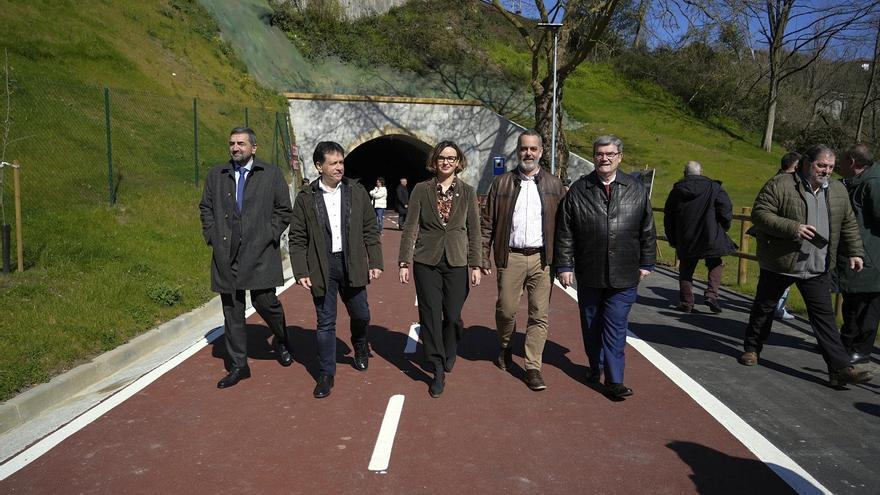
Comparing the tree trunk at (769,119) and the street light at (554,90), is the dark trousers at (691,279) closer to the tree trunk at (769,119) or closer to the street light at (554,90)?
the street light at (554,90)

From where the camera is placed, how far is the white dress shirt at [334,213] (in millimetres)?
5133

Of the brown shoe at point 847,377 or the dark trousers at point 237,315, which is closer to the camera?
the brown shoe at point 847,377

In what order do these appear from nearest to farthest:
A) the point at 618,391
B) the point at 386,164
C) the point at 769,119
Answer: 1. the point at 618,391
2. the point at 769,119
3. the point at 386,164

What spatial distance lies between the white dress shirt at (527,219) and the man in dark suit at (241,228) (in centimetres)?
191

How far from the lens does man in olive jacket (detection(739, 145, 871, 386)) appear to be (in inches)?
199

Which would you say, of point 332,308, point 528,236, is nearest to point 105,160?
point 332,308

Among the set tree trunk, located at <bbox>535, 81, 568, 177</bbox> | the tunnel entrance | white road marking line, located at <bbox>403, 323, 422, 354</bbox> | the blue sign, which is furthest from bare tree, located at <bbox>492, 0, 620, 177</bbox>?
white road marking line, located at <bbox>403, 323, 422, 354</bbox>

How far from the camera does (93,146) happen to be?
13.6 m

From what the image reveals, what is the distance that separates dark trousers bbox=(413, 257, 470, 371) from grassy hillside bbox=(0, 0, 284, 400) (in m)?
3.06

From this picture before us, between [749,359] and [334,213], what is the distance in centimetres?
392

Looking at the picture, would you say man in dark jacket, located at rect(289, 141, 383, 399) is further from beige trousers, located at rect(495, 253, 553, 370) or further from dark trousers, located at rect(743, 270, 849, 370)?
dark trousers, located at rect(743, 270, 849, 370)

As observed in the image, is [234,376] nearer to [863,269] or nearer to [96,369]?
[96,369]

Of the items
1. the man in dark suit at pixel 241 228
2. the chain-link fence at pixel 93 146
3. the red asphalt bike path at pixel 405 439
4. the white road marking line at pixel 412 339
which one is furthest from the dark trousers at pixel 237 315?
the chain-link fence at pixel 93 146

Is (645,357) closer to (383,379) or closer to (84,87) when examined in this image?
(383,379)
